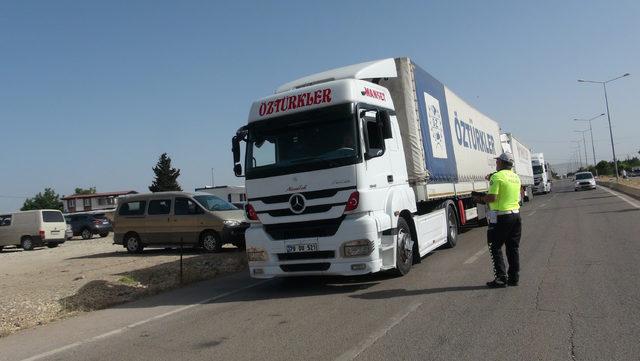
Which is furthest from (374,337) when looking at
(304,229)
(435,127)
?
(435,127)

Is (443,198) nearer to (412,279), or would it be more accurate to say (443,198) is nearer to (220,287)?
(412,279)

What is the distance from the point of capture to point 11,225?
87.7 feet

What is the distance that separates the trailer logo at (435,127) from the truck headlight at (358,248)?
422 cm

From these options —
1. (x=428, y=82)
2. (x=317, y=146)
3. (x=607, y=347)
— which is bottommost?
(x=607, y=347)

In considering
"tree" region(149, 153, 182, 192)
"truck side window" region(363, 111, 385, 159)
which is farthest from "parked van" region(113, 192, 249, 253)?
"tree" region(149, 153, 182, 192)

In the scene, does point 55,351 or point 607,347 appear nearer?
point 607,347

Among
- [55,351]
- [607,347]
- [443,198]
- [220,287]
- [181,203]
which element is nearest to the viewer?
[607,347]

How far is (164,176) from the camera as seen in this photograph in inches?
2931

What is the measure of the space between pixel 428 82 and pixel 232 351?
858 centimetres

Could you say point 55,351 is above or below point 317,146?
below

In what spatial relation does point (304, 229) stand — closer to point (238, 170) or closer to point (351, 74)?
point (238, 170)

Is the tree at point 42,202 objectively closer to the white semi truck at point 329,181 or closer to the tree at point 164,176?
the tree at point 164,176

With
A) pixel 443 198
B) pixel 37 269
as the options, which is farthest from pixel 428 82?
pixel 37 269

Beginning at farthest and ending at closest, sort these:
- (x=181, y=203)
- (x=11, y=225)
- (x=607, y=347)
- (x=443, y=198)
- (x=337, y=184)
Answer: (x=11, y=225), (x=181, y=203), (x=443, y=198), (x=337, y=184), (x=607, y=347)
